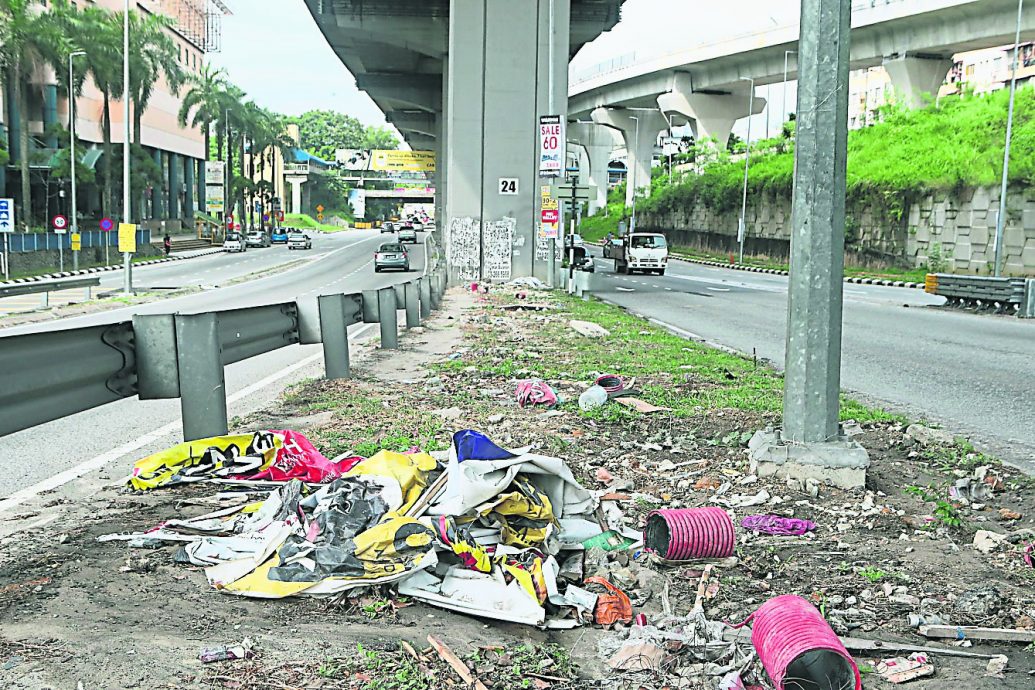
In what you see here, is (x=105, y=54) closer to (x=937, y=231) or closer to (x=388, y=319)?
(x=937, y=231)

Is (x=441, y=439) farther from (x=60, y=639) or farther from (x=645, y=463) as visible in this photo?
(x=60, y=639)

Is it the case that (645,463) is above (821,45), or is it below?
below

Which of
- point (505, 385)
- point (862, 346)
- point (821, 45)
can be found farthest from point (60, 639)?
point (862, 346)

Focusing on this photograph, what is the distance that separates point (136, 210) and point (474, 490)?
83.2 metres

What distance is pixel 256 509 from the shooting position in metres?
5.55

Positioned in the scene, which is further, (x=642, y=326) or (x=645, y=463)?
(x=642, y=326)

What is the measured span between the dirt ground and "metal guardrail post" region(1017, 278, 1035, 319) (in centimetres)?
1784

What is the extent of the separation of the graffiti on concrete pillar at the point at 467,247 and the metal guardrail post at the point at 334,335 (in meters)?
26.1

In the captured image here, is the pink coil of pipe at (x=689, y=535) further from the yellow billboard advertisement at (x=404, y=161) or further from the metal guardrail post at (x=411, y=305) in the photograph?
the yellow billboard advertisement at (x=404, y=161)

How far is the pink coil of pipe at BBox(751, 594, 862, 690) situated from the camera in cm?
373

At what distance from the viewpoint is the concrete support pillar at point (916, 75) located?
2232 inches

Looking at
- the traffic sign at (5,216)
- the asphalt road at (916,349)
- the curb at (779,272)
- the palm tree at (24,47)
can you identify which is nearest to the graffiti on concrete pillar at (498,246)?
the asphalt road at (916,349)

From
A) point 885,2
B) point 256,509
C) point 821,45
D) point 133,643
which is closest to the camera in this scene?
point 133,643

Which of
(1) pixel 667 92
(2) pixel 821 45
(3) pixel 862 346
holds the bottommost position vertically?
(3) pixel 862 346
